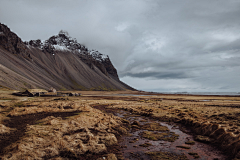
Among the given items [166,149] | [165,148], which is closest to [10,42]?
[165,148]

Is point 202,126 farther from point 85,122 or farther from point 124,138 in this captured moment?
point 85,122

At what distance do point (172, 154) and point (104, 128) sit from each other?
397 inches

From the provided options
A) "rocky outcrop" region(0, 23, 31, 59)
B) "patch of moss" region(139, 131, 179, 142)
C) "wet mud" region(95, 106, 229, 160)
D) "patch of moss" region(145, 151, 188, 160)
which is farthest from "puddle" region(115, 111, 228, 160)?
"rocky outcrop" region(0, 23, 31, 59)

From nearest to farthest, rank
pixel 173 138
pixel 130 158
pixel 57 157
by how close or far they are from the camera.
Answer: pixel 57 157, pixel 130 158, pixel 173 138

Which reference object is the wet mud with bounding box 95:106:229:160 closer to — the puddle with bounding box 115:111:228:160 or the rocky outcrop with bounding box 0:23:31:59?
the puddle with bounding box 115:111:228:160

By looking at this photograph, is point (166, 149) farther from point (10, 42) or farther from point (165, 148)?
point (10, 42)

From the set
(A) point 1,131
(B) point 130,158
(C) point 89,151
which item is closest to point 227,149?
(B) point 130,158

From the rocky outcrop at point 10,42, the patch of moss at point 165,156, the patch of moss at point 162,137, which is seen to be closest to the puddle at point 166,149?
the patch of moss at point 165,156

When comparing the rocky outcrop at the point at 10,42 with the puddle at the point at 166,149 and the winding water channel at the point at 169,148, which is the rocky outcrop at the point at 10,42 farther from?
the puddle at the point at 166,149

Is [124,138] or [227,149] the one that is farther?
[124,138]

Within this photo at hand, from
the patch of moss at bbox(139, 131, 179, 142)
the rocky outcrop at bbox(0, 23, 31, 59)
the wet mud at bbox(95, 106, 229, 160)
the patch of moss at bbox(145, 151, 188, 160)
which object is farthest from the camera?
the rocky outcrop at bbox(0, 23, 31, 59)

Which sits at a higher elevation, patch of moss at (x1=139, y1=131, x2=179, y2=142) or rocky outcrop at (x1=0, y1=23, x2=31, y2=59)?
rocky outcrop at (x1=0, y1=23, x2=31, y2=59)

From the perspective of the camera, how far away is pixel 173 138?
768 inches

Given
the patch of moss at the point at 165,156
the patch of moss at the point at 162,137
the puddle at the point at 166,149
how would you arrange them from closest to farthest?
1. the patch of moss at the point at 165,156
2. the puddle at the point at 166,149
3. the patch of moss at the point at 162,137
